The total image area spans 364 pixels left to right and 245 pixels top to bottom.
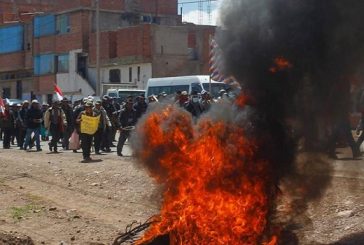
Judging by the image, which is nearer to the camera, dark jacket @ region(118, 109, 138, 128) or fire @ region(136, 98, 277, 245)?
fire @ region(136, 98, 277, 245)

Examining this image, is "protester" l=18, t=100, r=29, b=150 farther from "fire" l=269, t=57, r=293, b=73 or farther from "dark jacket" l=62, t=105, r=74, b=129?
"fire" l=269, t=57, r=293, b=73

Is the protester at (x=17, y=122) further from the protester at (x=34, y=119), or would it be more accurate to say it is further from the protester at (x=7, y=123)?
the protester at (x=34, y=119)

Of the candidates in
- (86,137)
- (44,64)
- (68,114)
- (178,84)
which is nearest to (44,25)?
(44,64)

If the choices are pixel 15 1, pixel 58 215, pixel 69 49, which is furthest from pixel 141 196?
pixel 15 1

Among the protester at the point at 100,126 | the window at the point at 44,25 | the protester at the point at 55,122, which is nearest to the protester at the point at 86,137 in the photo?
the protester at the point at 100,126

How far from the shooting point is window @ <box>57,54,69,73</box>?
50188 millimetres

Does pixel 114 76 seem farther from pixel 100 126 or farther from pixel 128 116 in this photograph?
pixel 128 116

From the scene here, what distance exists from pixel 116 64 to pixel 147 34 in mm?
3413

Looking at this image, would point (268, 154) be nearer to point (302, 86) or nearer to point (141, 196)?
point (302, 86)

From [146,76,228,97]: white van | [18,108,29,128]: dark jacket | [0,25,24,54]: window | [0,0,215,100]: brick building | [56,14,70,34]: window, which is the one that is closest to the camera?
[18,108,29,128]: dark jacket

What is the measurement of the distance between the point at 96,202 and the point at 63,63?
132 ft

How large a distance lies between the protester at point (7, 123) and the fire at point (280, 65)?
673 inches

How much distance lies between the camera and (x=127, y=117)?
1734cm

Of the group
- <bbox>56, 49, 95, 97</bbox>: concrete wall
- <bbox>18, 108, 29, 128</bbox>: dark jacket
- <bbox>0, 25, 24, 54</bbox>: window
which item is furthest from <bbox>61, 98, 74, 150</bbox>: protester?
<bbox>0, 25, 24, 54</bbox>: window
